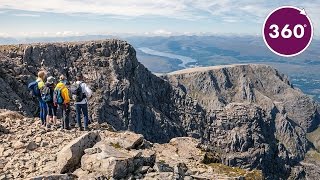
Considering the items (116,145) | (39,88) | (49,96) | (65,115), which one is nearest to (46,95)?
(49,96)

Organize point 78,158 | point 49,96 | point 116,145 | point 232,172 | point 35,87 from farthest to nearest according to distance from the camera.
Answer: point 35,87
point 49,96
point 232,172
point 116,145
point 78,158

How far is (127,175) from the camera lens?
82.2 feet

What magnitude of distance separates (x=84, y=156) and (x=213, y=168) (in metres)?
12.5

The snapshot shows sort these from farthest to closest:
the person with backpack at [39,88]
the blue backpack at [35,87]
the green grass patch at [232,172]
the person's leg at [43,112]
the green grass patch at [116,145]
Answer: the person's leg at [43,112], the blue backpack at [35,87], the person with backpack at [39,88], the green grass patch at [232,172], the green grass patch at [116,145]

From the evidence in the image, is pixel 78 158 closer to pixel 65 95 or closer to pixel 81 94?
pixel 65 95

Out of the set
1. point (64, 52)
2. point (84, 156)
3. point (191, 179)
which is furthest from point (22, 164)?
point (64, 52)

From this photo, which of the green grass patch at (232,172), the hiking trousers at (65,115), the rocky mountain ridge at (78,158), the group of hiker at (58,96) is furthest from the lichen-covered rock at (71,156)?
the green grass patch at (232,172)

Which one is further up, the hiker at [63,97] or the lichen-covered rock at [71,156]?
the hiker at [63,97]

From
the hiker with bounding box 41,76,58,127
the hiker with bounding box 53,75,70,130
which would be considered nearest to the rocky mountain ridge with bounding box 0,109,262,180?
the hiker with bounding box 53,75,70,130

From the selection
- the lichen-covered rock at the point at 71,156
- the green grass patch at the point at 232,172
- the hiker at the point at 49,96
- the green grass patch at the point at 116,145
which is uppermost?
the hiker at the point at 49,96

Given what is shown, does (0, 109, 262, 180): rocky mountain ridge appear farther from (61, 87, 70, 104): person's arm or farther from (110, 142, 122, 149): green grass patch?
(61, 87, 70, 104): person's arm

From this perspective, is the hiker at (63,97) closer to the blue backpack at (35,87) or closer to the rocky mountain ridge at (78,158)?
the rocky mountain ridge at (78,158)

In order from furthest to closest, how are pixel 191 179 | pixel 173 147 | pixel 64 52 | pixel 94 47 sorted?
pixel 94 47
pixel 64 52
pixel 173 147
pixel 191 179

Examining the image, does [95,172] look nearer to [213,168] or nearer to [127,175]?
[127,175]
